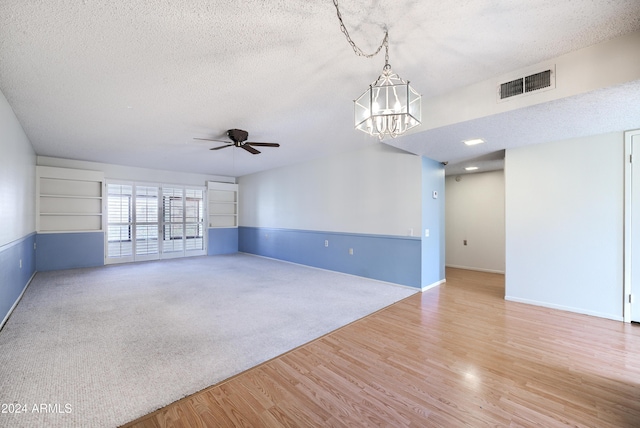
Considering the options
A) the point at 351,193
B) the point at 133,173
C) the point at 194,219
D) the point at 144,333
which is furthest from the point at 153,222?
the point at 351,193

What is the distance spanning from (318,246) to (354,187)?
166 cm

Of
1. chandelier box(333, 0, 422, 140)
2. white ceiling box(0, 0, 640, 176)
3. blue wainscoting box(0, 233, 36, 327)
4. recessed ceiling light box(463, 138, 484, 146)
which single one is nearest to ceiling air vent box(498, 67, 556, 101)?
white ceiling box(0, 0, 640, 176)

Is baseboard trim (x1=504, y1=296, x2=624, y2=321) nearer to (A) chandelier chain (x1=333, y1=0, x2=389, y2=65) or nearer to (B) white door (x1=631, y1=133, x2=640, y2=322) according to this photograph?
(B) white door (x1=631, y1=133, x2=640, y2=322)

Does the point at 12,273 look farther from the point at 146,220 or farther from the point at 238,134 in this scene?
the point at 146,220

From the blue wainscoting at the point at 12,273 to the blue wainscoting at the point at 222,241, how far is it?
13.2 ft

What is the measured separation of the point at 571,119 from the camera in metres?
2.77

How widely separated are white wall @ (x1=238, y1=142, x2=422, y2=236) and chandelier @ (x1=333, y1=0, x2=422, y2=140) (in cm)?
271

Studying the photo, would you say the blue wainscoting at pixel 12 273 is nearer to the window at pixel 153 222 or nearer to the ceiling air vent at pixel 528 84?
the window at pixel 153 222

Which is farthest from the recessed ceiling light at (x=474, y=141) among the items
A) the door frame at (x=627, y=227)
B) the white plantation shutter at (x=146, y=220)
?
the white plantation shutter at (x=146, y=220)

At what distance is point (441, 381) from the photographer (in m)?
1.96

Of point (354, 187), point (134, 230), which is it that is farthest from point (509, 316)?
point (134, 230)

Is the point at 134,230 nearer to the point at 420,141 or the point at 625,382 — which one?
the point at 420,141

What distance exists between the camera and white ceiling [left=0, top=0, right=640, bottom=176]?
5.69ft

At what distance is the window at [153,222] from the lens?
6789 mm
